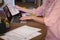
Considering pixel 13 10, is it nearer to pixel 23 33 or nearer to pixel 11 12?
pixel 11 12

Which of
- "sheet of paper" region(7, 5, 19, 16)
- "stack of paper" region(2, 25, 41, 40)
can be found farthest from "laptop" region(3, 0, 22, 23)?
"stack of paper" region(2, 25, 41, 40)

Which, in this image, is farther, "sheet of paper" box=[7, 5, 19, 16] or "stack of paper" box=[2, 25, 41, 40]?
"sheet of paper" box=[7, 5, 19, 16]

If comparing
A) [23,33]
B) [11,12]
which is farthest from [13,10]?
[23,33]

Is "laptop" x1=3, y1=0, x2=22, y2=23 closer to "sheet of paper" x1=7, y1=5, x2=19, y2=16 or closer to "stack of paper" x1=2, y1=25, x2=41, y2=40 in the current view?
"sheet of paper" x1=7, y1=5, x2=19, y2=16

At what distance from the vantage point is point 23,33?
120 centimetres

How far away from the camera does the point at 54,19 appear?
38.4 inches

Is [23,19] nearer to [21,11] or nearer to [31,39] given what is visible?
[21,11]

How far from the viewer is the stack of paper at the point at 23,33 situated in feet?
3.65

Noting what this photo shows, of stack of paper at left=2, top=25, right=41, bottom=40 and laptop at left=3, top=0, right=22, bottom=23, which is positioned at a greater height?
laptop at left=3, top=0, right=22, bottom=23

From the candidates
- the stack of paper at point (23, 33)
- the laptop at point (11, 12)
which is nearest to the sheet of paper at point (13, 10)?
the laptop at point (11, 12)

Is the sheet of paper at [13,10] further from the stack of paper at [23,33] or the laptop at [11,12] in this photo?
the stack of paper at [23,33]

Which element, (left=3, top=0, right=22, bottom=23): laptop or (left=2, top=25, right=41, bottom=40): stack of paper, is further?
(left=3, top=0, right=22, bottom=23): laptop

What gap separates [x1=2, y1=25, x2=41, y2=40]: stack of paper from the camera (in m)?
1.11

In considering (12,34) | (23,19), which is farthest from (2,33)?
(23,19)
